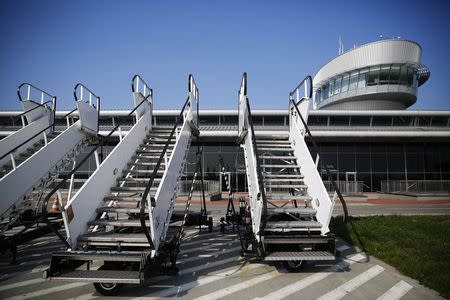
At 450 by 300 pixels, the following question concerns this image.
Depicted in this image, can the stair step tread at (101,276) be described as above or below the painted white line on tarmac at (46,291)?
above

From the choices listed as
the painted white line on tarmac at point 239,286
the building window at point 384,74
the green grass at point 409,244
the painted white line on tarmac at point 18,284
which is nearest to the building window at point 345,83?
the building window at point 384,74

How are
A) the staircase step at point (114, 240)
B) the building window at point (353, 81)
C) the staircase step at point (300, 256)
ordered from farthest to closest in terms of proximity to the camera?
1. the building window at point (353, 81)
2. the staircase step at point (300, 256)
3. the staircase step at point (114, 240)

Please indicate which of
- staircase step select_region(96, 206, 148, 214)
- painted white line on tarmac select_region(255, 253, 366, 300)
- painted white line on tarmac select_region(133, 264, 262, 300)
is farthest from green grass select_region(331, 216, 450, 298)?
staircase step select_region(96, 206, 148, 214)

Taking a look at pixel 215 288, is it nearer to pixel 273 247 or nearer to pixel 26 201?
pixel 273 247

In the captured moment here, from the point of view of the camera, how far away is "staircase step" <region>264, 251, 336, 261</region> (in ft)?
18.5

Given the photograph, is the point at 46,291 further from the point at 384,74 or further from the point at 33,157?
the point at 384,74

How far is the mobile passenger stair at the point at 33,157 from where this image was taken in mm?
6770

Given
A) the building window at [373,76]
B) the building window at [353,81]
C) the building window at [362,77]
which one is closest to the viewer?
the building window at [373,76]

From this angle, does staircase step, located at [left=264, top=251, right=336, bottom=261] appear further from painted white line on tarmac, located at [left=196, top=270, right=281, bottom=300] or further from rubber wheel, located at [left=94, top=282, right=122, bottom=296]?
rubber wheel, located at [left=94, top=282, right=122, bottom=296]

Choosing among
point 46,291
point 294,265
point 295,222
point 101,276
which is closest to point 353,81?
point 295,222

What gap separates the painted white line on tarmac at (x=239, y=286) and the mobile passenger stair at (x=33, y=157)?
3.61 m

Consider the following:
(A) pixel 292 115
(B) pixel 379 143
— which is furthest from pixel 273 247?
(B) pixel 379 143

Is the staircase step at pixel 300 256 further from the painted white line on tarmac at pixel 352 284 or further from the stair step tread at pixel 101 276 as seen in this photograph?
the stair step tread at pixel 101 276

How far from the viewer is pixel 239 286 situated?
5.44 meters
